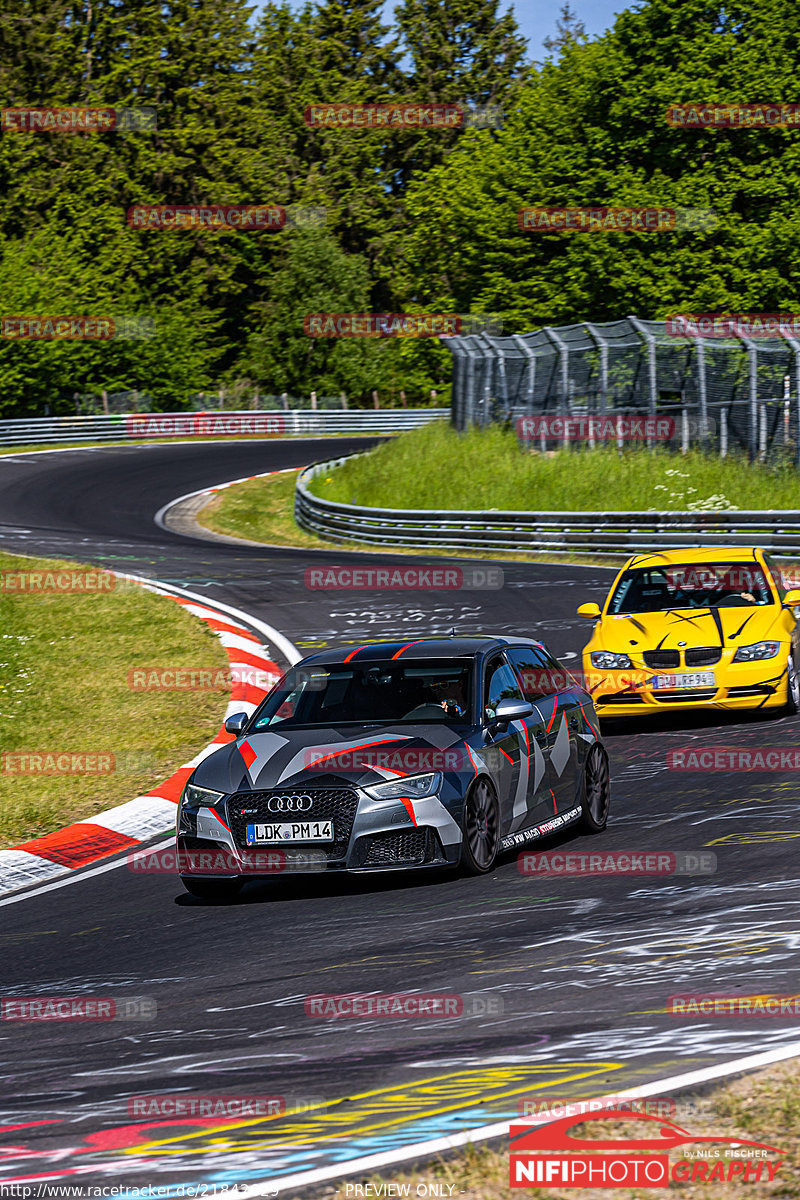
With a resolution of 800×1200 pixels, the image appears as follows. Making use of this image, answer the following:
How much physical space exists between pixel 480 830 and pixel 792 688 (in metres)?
5.86

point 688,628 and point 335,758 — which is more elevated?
point 335,758

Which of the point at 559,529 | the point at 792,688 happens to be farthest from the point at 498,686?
the point at 559,529

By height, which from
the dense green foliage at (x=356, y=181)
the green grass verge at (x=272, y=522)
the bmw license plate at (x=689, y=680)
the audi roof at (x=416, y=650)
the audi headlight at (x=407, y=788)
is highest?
the dense green foliage at (x=356, y=181)

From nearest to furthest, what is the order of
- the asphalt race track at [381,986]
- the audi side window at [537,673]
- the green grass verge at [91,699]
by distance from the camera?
the asphalt race track at [381,986]
the audi side window at [537,673]
the green grass verge at [91,699]

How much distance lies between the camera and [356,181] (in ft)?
285

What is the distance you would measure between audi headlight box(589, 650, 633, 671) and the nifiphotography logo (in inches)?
372

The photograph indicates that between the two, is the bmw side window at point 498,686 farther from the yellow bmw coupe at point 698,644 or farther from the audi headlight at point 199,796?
the yellow bmw coupe at point 698,644

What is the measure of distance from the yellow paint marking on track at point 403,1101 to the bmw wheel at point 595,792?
16.4ft

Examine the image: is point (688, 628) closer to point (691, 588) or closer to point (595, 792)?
point (691, 588)

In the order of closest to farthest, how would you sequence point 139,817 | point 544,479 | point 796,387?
point 139,817, point 796,387, point 544,479

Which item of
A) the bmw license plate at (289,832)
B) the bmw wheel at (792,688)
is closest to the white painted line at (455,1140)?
the bmw license plate at (289,832)

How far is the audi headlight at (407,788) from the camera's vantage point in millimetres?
8297

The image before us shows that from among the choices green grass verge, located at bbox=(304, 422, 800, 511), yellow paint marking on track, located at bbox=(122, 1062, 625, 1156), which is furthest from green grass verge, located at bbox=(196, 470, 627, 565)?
yellow paint marking on track, located at bbox=(122, 1062, 625, 1156)

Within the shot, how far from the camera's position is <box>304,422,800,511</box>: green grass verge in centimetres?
2998
